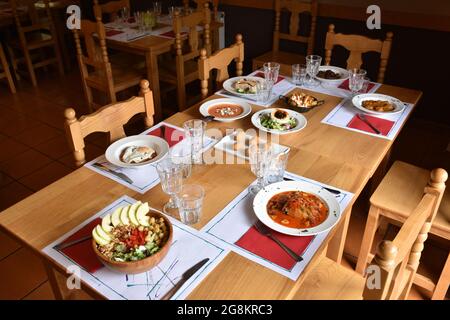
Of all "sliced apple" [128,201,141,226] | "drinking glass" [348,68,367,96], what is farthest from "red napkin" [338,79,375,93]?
"sliced apple" [128,201,141,226]

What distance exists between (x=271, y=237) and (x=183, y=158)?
45cm

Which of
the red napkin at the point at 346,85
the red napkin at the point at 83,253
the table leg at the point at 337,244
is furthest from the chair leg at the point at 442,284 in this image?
the red napkin at the point at 83,253

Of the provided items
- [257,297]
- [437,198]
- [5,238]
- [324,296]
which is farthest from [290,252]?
[5,238]

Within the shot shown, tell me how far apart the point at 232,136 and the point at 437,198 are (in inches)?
28.1

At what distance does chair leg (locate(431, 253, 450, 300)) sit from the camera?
1570 mm

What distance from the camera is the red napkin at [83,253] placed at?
0.96 meters

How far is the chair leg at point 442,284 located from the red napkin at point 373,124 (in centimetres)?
57

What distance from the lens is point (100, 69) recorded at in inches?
107

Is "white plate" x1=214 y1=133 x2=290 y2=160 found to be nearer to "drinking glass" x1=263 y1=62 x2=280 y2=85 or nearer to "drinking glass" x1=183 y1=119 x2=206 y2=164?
"drinking glass" x1=183 y1=119 x2=206 y2=164

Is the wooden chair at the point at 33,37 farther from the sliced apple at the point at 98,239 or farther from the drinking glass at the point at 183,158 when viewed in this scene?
the sliced apple at the point at 98,239

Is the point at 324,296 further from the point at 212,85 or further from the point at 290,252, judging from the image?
the point at 212,85

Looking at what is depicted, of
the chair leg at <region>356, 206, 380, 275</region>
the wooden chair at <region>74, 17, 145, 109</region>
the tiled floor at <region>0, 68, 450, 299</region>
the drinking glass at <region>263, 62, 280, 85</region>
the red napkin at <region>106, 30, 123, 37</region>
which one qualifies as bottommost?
the tiled floor at <region>0, 68, 450, 299</region>

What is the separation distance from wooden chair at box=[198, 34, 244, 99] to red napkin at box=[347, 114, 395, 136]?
734mm

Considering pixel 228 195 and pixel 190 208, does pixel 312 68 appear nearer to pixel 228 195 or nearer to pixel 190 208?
pixel 228 195
